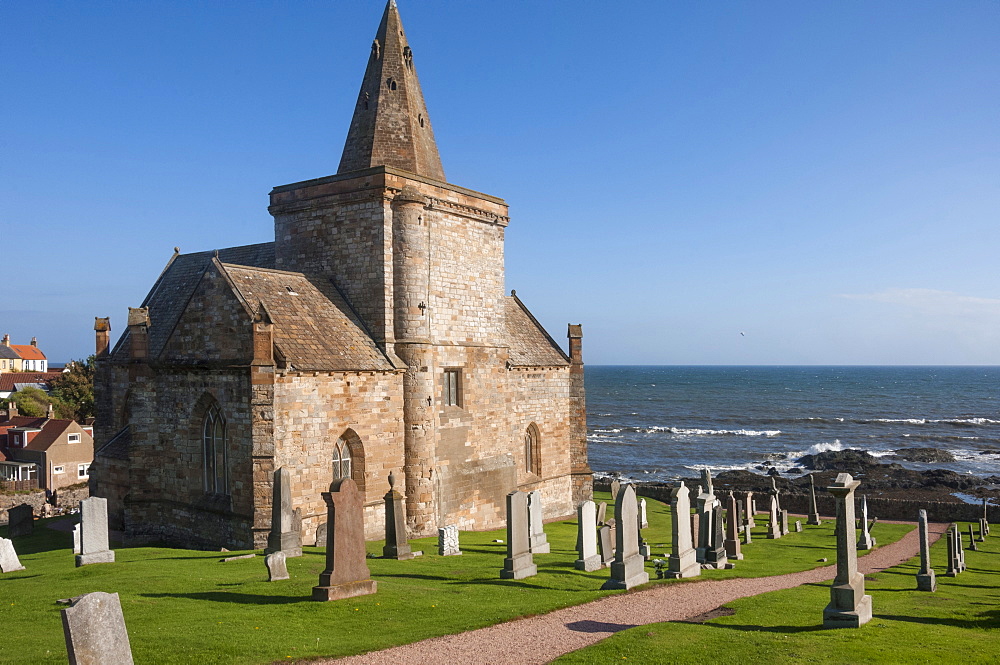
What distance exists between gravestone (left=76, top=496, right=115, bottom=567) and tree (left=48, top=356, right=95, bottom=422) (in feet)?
154

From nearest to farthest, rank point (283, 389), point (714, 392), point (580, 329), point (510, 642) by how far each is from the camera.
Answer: point (510, 642) → point (283, 389) → point (580, 329) → point (714, 392)

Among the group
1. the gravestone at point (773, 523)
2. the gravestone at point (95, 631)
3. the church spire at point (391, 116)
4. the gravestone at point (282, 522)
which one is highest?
the church spire at point (391, 116)

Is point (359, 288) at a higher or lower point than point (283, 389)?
higher

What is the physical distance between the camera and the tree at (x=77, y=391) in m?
58.3

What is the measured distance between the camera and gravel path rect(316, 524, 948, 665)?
9797 millimetres

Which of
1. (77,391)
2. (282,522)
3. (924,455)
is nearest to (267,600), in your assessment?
(282,522)

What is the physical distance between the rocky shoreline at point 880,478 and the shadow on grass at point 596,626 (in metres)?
32.2

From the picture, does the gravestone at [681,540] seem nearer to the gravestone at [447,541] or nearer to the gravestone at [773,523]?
the gravestone at [447,541]

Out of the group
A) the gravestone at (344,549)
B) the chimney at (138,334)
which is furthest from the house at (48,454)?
the gravestone at (344,549)

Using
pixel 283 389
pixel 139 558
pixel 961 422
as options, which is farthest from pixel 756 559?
pixel 961 422

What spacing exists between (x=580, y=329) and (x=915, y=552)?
51.0ft

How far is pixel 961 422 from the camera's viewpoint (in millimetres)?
89938

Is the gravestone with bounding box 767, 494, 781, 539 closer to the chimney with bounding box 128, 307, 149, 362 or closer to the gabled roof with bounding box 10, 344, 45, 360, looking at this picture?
the chimney with bounding box 128, 307, 149, 362

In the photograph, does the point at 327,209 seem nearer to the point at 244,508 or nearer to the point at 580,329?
the point at 244,508
